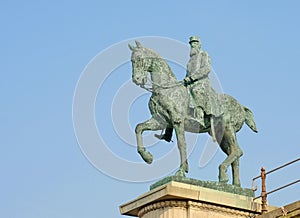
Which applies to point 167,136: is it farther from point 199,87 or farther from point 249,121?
point 249,121

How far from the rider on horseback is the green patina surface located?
1.59 metres

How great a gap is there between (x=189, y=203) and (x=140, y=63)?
3958 millimetres

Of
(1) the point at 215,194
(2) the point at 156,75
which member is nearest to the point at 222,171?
(1) the point at 215,194

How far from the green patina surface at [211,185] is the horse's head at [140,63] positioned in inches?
105

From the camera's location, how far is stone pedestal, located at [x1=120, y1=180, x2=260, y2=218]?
2408 cm

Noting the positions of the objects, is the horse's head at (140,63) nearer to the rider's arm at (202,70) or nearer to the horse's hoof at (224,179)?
the rider's arm at (202,70)

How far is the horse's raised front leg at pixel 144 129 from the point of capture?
25.0 metres

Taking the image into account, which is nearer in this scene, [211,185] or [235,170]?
[211,185]

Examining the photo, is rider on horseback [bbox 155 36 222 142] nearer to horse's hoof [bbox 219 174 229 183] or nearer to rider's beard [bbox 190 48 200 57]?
rider's beard [bbox 190 48 200 57]

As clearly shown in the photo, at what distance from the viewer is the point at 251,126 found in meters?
26.7

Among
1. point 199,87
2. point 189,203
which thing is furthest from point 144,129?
point 189,203

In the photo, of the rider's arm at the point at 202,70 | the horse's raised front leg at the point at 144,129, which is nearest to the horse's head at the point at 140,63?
the horse's raised front leg at the point at 144,129

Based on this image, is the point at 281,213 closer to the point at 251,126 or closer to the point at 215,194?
the point at 215,194

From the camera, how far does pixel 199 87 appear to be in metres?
25.6
